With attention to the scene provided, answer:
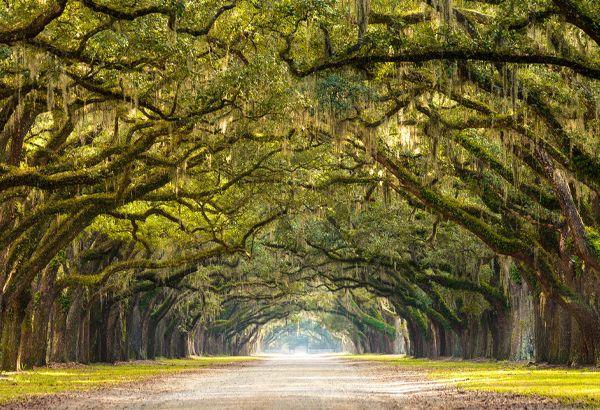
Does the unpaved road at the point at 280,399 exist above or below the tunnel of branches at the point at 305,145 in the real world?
below

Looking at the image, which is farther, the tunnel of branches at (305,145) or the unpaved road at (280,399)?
the tunnel of branches at (305,145)

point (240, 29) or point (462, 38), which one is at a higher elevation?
point (240, 29)

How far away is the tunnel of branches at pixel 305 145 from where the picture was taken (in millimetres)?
15891

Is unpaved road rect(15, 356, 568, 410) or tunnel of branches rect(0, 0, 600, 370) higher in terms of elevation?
tunnel of branches rect(0, 0, 600, 370)

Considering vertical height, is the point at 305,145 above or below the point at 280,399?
above

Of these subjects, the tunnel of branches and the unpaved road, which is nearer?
the unpaved road

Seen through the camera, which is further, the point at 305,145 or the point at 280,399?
the point at 305,145

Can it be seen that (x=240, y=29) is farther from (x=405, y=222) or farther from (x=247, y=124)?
(x=405, y=222)

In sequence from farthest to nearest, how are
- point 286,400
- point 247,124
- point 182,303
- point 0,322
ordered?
point 182,303
point 0,322
point 247,124
point 286,400

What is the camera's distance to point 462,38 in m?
13.2

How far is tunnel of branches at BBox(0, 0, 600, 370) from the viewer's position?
15.9 metres

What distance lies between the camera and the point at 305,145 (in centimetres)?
2762

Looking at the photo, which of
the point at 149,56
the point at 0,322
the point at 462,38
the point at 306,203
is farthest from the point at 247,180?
the point at 462,38

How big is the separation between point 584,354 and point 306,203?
1111 cm
